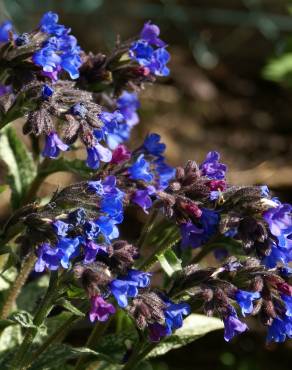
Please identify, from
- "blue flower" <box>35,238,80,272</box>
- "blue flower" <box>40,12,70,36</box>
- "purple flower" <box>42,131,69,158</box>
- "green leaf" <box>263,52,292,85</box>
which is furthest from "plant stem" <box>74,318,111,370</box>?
"green leaf" <box>263,52,292,85</box>

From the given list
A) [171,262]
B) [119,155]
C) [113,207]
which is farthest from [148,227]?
[113,207]

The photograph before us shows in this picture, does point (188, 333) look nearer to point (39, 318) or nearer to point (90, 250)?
point (39, 318)

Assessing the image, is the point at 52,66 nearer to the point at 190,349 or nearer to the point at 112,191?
the point at 112,191

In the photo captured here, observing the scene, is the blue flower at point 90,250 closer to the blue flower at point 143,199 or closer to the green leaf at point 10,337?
the blue flower at point 143,199

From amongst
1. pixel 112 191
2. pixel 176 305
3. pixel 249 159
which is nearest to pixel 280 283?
pixel 176 305

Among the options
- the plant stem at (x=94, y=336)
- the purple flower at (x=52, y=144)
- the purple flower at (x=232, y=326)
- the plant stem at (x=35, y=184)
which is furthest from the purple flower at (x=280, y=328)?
the plant stem at (x=35, y=184)

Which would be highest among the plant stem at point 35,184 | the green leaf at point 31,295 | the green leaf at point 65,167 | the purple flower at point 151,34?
the purple flower at point 151,34
